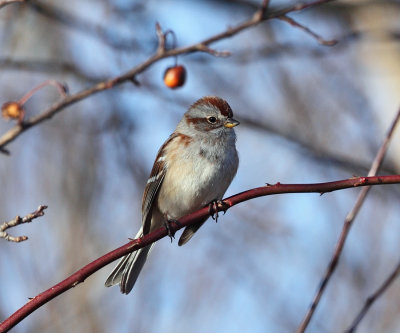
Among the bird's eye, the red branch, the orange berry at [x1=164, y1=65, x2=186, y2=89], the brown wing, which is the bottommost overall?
the red branch

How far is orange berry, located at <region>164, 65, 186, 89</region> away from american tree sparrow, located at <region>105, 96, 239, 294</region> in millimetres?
461

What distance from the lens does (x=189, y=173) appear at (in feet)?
13.1

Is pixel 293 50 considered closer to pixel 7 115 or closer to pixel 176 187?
pixel 176 187

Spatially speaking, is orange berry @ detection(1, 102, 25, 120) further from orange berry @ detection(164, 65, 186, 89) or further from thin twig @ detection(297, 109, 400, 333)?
thin twig @ detection(297, 109, 400, 333)

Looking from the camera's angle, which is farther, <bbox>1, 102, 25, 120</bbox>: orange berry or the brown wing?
the brown wing

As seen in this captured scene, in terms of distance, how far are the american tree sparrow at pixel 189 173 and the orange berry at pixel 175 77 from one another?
18.1 inches

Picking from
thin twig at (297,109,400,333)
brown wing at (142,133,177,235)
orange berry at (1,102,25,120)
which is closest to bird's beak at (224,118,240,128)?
brown wing at (142,133,177,235)

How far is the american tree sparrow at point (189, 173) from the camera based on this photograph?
3928 millimetres

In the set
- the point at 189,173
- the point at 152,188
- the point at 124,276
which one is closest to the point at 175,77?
the point at 189,173

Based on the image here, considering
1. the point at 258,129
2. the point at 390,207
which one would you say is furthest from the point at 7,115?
the point at 390,207

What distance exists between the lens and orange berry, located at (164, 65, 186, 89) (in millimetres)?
Answer: 3865

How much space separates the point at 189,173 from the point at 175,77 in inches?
23.9

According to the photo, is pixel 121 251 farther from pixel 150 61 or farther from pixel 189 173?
pixel 189 173

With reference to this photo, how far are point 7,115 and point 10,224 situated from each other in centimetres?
115
